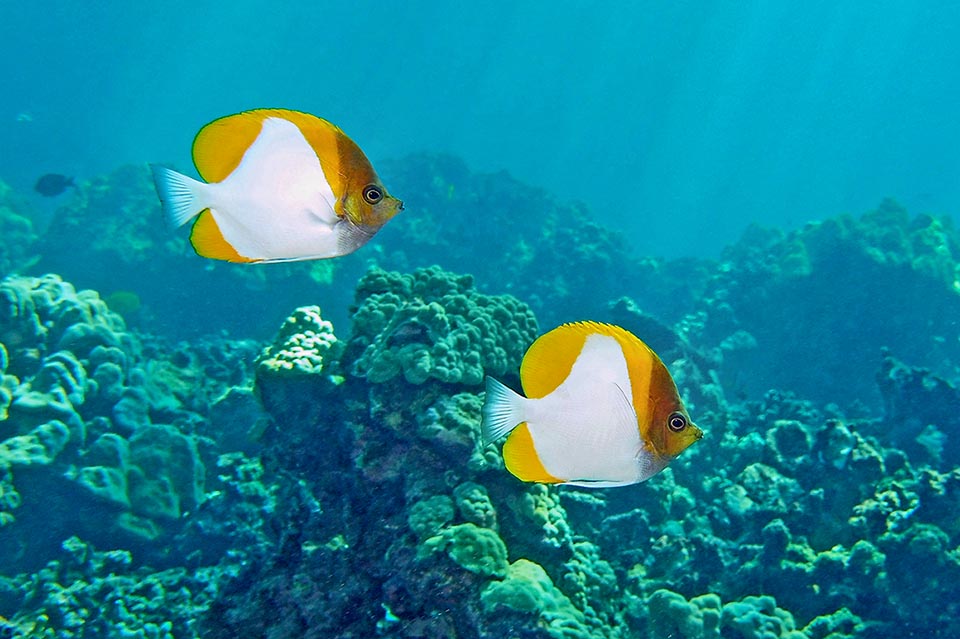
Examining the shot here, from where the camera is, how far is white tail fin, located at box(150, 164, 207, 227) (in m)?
1.60

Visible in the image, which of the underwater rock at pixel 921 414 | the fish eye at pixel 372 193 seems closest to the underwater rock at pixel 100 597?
the fish eye at pixel 372 193

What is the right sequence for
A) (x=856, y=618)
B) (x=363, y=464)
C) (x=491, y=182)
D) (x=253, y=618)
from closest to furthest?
(x=253, y=618)
(x=363, y=464)
(x=856, y=618)
(x=491, y=182)

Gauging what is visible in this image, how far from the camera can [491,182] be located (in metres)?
24.2

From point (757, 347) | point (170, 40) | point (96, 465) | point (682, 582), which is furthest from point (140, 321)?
point (170, 40)

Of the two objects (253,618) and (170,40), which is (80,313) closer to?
(253,618)

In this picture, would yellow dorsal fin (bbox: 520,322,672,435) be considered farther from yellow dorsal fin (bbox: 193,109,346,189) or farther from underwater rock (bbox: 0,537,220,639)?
underwater rock (bbox: 0,537,220,639)

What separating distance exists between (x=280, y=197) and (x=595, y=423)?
1.06 meters

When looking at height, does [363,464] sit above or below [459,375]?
below

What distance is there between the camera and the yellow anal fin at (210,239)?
1.66 meters

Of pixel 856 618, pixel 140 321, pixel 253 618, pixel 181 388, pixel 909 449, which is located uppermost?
pixel 140 321

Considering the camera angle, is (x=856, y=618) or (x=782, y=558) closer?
(x=856, y=618)

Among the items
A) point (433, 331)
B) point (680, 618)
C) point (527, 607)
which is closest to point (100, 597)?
point (433, 331)

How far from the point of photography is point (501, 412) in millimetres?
1652

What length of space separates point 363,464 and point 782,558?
13.8 ft
